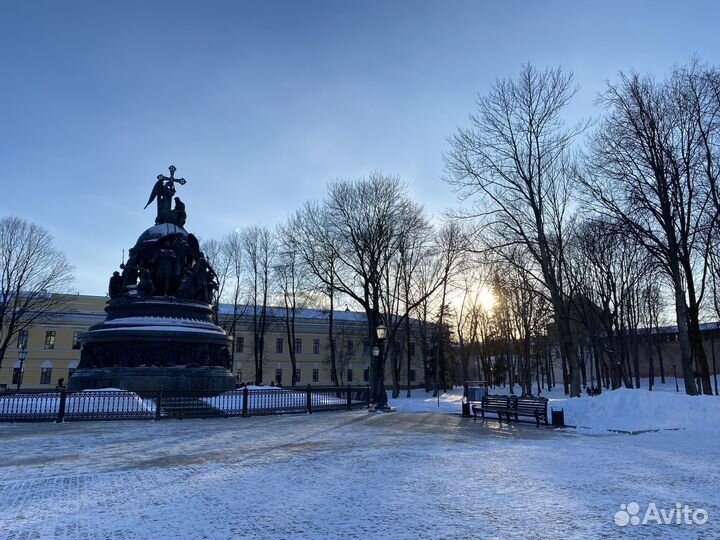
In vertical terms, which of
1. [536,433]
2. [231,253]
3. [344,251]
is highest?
[231,253]

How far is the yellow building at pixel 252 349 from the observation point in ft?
191

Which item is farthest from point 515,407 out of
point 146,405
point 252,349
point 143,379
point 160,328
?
point 252,349

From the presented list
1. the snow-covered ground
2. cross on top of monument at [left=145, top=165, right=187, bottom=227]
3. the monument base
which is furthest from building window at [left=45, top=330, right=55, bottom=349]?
the snow-covered ground

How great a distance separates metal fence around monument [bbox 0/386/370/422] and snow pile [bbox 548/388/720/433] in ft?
38.4

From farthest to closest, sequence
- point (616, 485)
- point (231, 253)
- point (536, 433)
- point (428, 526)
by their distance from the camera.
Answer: point (231, 253)
point (536, 433)
point (616, 485)
point (428, 526)

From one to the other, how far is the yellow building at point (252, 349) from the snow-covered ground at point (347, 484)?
45605 mm

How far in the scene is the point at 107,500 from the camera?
702cm

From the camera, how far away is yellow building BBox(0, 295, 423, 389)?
58.1 metres

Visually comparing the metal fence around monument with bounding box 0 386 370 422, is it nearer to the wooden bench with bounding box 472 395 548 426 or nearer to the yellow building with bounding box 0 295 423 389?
the wooden bench with bounding box 472 395 548 426

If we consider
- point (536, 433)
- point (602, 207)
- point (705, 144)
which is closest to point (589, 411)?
point (536, 433)

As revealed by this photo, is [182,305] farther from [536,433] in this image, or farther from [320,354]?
[320,354]

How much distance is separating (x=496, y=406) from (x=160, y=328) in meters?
15.6

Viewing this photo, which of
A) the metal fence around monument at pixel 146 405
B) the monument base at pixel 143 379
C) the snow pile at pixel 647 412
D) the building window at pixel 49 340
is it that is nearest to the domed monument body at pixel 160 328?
the monument base at pixel 143 379

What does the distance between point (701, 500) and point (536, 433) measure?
336 inches
